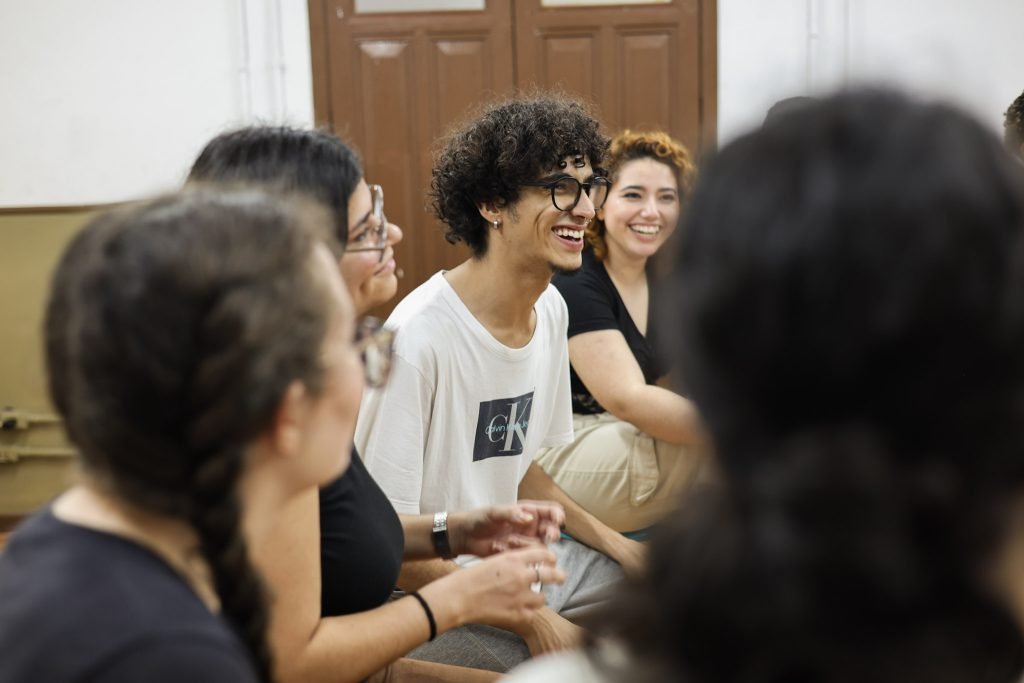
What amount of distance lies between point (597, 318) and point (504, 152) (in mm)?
475

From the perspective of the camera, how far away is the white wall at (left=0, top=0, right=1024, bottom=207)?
177 inches

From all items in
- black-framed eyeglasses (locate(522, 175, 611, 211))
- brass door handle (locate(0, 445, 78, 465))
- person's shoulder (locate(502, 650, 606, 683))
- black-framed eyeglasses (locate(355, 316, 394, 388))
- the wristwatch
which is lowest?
brass door handle (locate(0, 445, 78, 465))

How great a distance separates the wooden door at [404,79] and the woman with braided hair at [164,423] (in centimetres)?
371

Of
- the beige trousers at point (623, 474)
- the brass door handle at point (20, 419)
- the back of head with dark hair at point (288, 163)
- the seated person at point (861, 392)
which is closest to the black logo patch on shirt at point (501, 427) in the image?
the beige trousers at point (623, 474)

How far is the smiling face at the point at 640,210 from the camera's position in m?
2.67

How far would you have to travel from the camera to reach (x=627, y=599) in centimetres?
65

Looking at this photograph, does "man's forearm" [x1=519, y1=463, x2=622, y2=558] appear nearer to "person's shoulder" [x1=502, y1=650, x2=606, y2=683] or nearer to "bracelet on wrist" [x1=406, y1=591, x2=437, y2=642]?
"bracelet on wrist" [x1=406, y1=591, x2=437, y2=642]

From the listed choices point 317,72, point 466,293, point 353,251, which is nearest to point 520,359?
point 466,293

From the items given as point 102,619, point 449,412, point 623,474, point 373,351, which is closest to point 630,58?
point 623,474

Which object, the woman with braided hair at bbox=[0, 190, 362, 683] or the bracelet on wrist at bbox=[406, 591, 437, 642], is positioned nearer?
the woman with braided hair at bbox=[0, 190, 362, 683]

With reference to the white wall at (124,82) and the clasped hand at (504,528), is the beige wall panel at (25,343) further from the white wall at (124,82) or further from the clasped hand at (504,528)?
the clasped hand at (504,528)

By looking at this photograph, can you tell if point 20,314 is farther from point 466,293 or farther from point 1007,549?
point 1007,549

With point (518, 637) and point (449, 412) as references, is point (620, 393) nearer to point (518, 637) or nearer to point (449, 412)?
point (449, 412)

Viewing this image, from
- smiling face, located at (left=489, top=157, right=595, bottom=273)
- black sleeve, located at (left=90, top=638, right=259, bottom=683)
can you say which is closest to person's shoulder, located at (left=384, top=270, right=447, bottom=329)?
smiling face, located at (left=489, top=157, right=595, bottom=273)
